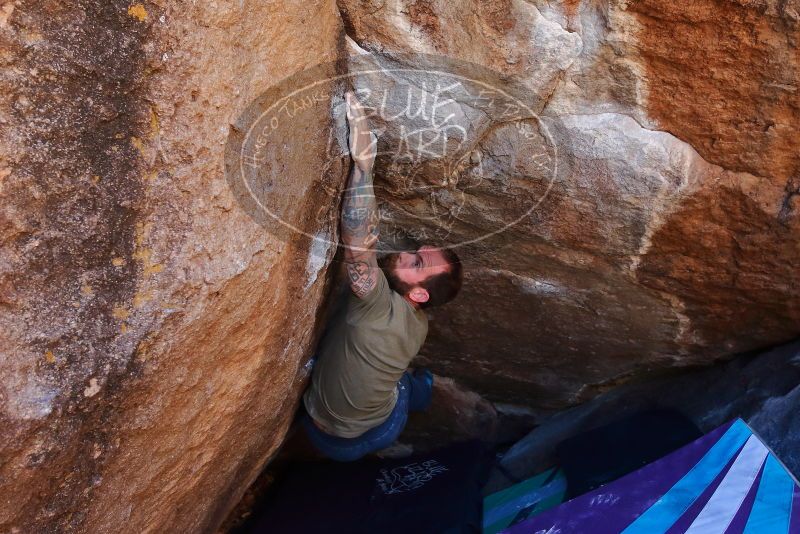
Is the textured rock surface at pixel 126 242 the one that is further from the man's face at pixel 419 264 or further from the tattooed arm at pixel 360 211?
the man's face at pixel 419 264

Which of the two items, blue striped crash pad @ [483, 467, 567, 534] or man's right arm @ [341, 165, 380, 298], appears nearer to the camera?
man's right arm @ [341, 165, 380, 298]

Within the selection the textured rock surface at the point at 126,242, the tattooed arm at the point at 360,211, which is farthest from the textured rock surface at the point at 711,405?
the textured rock surface at the point at 126,242

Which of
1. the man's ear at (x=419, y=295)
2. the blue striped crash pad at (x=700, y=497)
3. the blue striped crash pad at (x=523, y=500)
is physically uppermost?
the man's ear at (x=419, y=295)

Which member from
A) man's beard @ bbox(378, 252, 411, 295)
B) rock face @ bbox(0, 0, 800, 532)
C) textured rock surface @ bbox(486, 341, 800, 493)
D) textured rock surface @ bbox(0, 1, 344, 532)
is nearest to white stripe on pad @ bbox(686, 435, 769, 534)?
textured rock surface @ bbox(486, 341, 800, 493)

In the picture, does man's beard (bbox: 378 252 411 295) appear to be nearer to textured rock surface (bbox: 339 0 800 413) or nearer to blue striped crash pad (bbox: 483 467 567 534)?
textured rock surface (bbox: 339 0 800 413)

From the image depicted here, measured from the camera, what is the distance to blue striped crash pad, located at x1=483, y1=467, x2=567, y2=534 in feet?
8.02

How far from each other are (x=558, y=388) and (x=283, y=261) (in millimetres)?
1412

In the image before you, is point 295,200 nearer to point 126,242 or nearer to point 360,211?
point 360,211

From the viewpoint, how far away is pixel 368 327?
1929 millimetres

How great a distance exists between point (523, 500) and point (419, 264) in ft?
3.30

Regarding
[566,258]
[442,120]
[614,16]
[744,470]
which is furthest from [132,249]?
[744,470]

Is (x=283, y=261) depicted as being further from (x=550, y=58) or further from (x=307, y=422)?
(x=307, y=422)

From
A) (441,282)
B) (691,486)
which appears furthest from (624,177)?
(691,486)

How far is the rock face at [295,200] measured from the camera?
1.10 m
